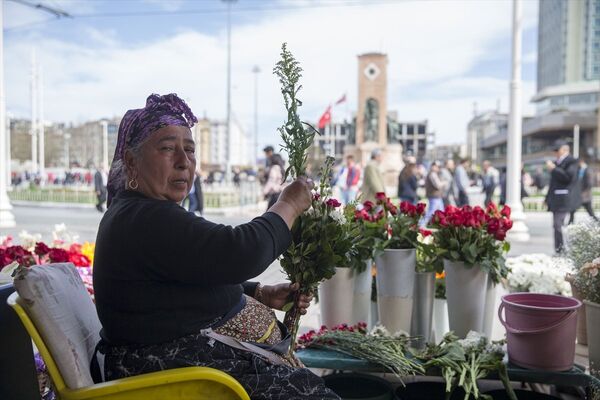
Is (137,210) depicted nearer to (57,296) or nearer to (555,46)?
(57,296)

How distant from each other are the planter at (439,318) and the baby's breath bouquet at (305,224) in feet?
5.56

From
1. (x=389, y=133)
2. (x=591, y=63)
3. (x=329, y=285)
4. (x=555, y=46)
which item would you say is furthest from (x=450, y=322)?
(x=555, y=46)

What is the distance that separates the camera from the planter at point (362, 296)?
358cm

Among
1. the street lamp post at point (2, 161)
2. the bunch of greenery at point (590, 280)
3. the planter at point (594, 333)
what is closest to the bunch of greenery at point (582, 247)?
the bunch of greenery at point (590, 280)

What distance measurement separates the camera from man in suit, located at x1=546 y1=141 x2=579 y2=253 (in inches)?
345

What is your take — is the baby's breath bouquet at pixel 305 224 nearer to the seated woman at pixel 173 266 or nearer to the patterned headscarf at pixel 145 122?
the seated woman at pixel 173 266

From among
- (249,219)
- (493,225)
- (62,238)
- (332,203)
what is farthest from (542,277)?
(249,219)

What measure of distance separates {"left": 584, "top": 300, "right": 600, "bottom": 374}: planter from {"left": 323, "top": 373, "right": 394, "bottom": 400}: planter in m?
1.18

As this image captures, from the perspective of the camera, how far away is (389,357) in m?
2.98

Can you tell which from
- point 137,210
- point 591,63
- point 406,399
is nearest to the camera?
point 137,210

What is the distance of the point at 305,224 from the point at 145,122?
714 mm

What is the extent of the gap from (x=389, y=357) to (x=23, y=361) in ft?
5.80

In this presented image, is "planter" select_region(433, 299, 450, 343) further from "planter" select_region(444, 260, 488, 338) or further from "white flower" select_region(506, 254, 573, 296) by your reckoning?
"white flower" select_region(506, 254, 573, 296)

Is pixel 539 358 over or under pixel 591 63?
under
